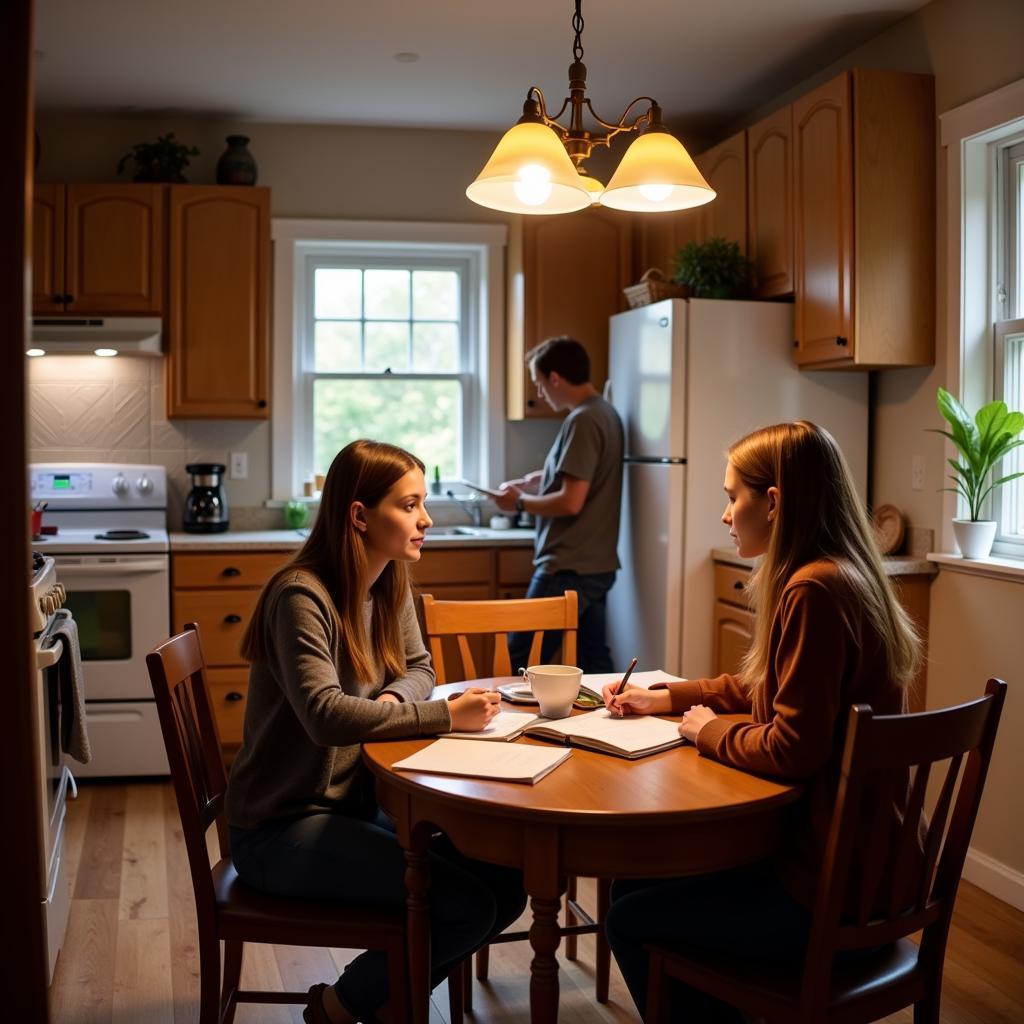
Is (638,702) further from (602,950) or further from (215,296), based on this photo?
(215,296)

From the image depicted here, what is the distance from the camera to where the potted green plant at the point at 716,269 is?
3.77 m

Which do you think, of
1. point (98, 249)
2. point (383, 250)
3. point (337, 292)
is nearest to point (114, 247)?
point (98, 249)

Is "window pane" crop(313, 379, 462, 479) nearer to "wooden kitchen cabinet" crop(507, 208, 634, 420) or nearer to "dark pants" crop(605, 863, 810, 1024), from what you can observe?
"wooden kitchen cabinet" crop(507, 208, 634, 420)

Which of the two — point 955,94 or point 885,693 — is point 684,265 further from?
point 885,693

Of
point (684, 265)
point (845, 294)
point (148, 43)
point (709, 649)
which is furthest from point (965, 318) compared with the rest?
point (148, 43)

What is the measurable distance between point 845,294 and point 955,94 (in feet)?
2.13

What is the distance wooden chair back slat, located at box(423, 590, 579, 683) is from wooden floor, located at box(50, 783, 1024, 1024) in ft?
2.35

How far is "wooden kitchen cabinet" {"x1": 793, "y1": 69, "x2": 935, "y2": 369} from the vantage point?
3.30 m

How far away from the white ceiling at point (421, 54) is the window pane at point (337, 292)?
628mm

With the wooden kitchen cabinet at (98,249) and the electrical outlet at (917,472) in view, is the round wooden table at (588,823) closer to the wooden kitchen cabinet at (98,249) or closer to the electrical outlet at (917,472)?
the electrical outlet at (917,472)

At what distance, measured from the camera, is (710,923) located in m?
1.63

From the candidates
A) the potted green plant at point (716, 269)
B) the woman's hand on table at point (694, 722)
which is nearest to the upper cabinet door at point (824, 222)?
the potted green plant at point (716, 269)

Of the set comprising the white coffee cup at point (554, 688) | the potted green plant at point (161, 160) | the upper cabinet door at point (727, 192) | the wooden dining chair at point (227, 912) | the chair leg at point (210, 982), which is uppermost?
the potted green plant at point (161, 160)

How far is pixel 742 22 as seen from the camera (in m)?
3.47
